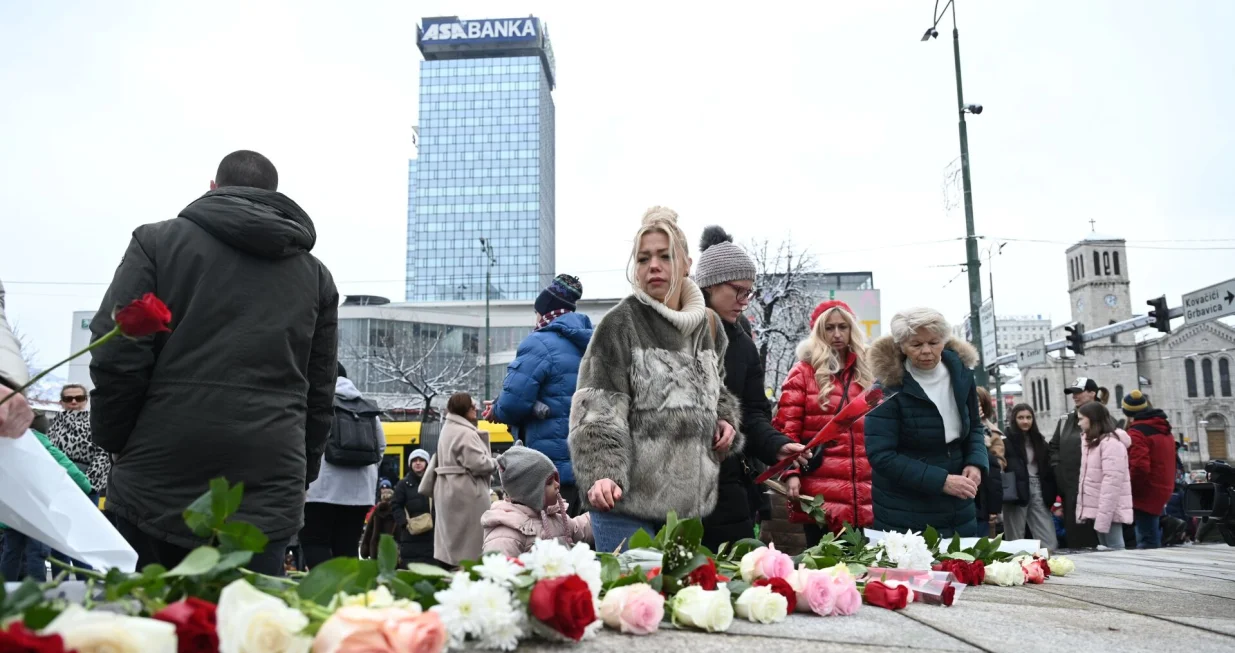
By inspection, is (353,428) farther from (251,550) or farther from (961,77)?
(961,77)

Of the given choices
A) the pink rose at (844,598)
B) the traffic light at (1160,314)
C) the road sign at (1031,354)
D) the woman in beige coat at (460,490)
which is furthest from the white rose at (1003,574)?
the road sign at (1031,354)

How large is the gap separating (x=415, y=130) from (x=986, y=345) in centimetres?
12214

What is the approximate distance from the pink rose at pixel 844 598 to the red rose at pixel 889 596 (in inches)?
8.8

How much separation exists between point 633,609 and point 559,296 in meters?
3.69

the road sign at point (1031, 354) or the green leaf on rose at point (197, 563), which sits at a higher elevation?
the road sign at point (1031, 354)

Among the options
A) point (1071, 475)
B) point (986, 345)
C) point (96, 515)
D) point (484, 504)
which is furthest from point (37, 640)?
point (986, 345)

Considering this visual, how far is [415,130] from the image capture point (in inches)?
5084

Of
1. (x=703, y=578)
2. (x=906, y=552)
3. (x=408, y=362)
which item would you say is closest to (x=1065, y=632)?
(x=906, y=552)

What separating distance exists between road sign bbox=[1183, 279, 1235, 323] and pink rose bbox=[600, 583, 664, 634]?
2023cm

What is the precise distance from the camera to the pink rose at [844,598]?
2.45 meters

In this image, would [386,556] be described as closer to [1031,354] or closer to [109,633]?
[109,633]

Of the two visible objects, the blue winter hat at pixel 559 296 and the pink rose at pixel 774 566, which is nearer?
the pink rose at pixel 774 566

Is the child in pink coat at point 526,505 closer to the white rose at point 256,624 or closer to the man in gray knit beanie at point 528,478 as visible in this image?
the man in gray knit beanie at point 528,478

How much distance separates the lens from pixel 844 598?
8.05 feet
